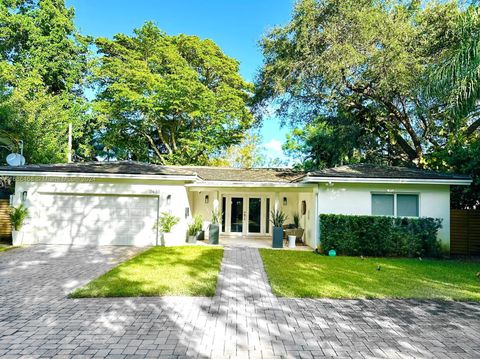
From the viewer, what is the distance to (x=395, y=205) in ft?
40.9

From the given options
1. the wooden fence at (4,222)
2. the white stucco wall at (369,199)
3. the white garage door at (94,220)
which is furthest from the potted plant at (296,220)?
the wooden fence at (4,222)

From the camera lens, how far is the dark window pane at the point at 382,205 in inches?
492

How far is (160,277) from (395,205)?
32.2 feet

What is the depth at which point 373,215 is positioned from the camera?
40.6 ft

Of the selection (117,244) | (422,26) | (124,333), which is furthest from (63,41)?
(124,333)

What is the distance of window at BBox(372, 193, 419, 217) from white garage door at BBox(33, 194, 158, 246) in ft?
31.4

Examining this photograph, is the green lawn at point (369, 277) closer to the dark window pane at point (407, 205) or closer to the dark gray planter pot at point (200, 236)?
the dark window pane at point (407, 205)

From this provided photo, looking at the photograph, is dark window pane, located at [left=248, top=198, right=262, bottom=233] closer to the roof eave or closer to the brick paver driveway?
the roof eave

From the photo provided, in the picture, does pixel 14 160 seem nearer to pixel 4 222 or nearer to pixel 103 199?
pixel 4 222

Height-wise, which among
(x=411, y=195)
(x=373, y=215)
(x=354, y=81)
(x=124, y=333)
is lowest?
(x=124, y=333)

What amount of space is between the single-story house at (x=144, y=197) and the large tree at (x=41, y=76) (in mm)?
7753

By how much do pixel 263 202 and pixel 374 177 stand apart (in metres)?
6.61

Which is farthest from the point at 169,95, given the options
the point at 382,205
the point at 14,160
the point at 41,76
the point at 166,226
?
the point at 382,205

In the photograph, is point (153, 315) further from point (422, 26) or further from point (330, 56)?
point (422, 26)
